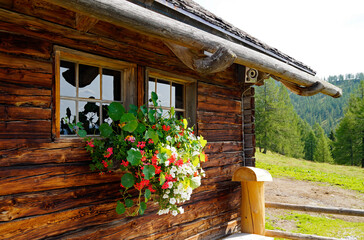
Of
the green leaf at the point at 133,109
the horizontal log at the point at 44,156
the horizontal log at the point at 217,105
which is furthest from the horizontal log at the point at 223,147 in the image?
the horizontal log at the point at 44,156

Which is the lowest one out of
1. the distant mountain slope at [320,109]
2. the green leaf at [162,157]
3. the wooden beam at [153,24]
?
the green leaf at [162,157]

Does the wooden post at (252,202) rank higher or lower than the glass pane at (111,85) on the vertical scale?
lower

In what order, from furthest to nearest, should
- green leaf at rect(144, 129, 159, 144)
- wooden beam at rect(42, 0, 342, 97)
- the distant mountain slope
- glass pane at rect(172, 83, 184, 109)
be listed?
the distant mountain slope
glass pane at rect(172, 83, 184, 109)
green leaf at rect(144, 129, 159, 144)
wooden beam at rect(42, 0, 342, 97)

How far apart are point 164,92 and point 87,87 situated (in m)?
1.10

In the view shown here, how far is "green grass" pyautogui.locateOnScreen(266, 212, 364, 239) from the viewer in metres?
6.19

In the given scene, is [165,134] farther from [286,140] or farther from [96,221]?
[286,140]

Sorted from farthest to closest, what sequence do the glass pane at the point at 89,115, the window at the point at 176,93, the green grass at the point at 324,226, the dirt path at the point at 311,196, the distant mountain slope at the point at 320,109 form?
the distant mountain slope at the point at 320,109 < the dirt path at the point at 311,196 < the green grass at the point at 324,226 < the window at the point at 176,93 < the glass pane at the point at 89,115

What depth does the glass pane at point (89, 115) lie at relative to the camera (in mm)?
2671

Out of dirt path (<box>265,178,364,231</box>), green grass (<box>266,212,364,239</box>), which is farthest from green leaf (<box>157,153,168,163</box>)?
dirt path (<box>265,178,364,231</box>)

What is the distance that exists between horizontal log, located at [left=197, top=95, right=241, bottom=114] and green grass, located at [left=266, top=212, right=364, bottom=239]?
3.55 m

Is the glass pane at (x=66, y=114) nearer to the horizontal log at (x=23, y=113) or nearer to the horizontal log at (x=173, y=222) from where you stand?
the horizontal log at (x=23, y=113)

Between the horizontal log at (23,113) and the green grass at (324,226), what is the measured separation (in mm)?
5785

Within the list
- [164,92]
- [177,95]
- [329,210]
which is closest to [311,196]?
[329,210]

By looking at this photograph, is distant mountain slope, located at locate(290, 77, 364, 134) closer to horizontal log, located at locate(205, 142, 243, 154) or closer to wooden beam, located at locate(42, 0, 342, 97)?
horizontal log, located at locate(205, 142, 243, 154)
